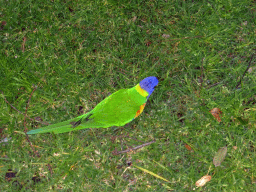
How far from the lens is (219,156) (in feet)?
9.80

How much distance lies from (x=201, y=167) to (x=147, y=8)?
2.79m

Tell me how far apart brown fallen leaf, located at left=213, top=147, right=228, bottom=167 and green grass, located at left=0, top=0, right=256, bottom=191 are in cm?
7

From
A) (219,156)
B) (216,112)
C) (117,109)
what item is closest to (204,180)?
(219,156)

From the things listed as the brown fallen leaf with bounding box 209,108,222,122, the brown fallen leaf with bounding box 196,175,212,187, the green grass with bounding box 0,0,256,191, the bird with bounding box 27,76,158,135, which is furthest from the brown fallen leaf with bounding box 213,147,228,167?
the bird with bounding box 27,76,158,135

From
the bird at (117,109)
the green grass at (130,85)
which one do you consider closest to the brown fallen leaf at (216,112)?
the green grass at (130,85)

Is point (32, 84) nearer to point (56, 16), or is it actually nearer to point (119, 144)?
point (56, 16)

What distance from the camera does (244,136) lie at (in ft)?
9.98

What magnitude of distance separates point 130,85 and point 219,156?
1.77 metres

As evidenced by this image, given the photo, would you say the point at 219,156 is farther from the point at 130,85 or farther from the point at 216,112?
the point at 130,85

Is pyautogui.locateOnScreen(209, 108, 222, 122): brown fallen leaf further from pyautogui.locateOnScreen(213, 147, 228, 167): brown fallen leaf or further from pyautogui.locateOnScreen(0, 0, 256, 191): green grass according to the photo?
pyautogui.locateOnScreen(213, 147, 228, 167): brown fallen leaf

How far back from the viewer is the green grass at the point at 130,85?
306cm

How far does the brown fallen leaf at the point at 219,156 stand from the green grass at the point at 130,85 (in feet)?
0.24

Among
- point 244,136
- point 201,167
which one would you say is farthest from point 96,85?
point 244,136

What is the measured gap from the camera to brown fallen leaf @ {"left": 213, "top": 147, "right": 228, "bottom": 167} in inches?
117
